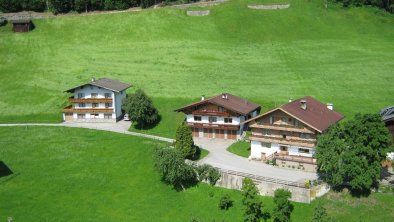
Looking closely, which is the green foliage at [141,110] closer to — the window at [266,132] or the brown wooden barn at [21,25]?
the window at [266,132]

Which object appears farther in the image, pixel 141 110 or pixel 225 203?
pixel 141 110

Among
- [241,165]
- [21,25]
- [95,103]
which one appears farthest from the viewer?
[21,25]

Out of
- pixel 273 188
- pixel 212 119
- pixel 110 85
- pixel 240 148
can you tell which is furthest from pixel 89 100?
pixel 273 188

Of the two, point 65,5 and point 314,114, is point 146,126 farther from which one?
point 65,5

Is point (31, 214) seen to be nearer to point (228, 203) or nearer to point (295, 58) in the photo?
point (228, 203)

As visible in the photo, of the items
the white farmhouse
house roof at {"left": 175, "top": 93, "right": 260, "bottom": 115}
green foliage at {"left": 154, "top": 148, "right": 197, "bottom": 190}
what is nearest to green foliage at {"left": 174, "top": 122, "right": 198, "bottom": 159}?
green foliage at {"left": 154, "top": 148, "right": 197, "bottom": 190}

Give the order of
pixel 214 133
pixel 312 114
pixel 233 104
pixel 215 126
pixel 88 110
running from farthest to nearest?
pixel 88 110 < pixel 214 133 < pixel 233 104 < pixel 215 126 < pixel 312 114

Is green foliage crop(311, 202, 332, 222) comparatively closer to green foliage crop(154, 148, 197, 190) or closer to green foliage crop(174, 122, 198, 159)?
green foliage crop(154, 148, 197, 190)
